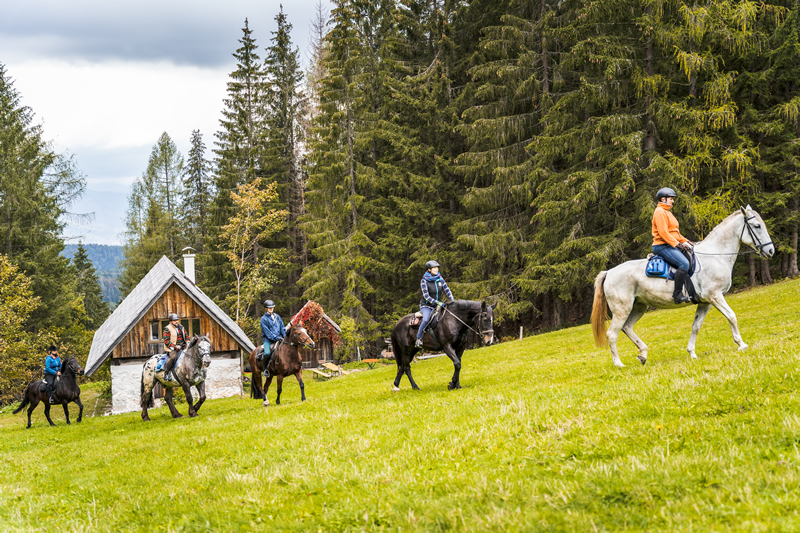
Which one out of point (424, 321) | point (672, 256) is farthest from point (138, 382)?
point (672, 256)

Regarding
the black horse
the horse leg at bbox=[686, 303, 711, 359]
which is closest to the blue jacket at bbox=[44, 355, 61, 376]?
the black horse

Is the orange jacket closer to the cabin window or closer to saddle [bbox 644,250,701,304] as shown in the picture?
saddle [bbox 644,250,701,304]

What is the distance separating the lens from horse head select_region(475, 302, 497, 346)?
39.0ft

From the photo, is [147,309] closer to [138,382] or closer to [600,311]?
[138,382]

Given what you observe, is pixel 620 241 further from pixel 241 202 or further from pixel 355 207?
pixel 241 202

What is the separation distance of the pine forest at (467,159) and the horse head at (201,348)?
19235 mm

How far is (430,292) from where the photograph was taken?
42.6ft

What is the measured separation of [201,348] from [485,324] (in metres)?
8.27

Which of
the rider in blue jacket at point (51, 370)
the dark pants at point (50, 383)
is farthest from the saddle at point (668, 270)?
the dark pants at point (50, 383)

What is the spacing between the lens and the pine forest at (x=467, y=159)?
85.1ft

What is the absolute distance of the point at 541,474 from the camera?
487 centimetres

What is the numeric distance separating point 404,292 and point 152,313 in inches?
736

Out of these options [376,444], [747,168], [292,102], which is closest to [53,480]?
[376,444]

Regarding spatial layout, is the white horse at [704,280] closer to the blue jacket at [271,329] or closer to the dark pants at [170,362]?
the blue jacket at [271,329]
